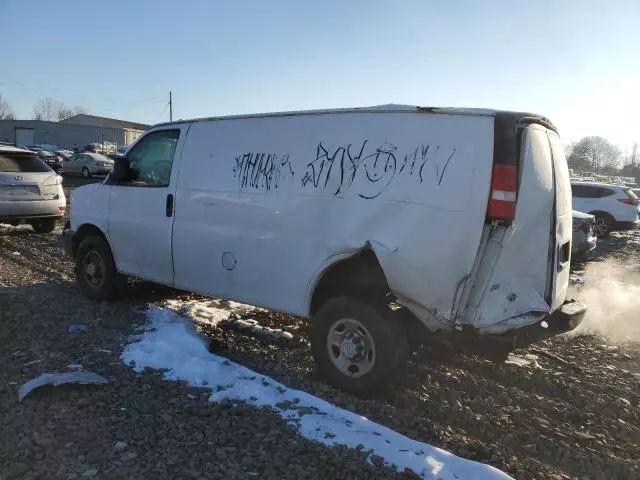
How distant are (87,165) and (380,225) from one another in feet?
103

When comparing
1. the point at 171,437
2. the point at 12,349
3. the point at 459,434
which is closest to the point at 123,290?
the point at 12,349

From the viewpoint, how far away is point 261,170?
4.70 meters

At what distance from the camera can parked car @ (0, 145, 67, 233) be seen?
399 inches

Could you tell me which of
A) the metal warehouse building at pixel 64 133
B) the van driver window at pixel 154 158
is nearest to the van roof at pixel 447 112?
the van driver window at pixel 154 158

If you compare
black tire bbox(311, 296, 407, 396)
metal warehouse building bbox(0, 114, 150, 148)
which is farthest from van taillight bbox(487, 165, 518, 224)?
metal warehouse building bbox(0, 114, 150, 148)

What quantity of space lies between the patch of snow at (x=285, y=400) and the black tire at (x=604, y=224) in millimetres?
15072

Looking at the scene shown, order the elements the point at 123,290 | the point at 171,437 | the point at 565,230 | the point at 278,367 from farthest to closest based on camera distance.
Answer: the point at 123,290
the point at 278,367
the point at 565,230
the point at 171,437

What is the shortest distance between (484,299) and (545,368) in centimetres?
195

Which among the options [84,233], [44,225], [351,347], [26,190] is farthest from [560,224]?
[44,225]

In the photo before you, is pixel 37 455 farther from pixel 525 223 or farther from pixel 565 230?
pixel 565 230

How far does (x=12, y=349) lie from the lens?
15.7ft

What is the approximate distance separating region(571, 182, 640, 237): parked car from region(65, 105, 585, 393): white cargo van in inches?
554

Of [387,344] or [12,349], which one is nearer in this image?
[387,344]

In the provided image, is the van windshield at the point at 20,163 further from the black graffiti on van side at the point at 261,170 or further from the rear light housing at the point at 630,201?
the rear light housing at the point at 630,201
